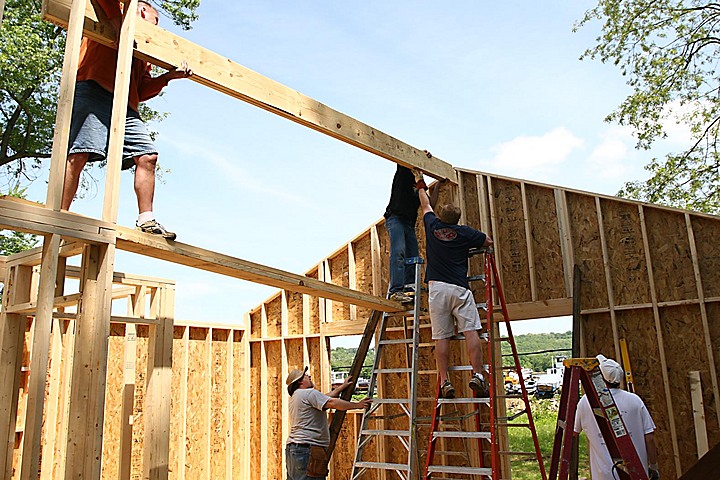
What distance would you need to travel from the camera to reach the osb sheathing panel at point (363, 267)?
314 inches

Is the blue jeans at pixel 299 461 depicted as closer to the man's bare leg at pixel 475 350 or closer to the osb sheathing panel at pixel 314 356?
the man's bare leg at pixel 475 350

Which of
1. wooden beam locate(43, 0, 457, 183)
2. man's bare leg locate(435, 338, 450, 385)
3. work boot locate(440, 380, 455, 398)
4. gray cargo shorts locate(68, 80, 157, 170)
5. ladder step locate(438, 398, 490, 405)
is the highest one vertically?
wooden beam locate(43, 0, 457, 183)

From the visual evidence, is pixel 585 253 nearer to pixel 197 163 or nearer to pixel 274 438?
pixel 274 438

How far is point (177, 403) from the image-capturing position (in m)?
8.38

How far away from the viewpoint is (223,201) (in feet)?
43.6

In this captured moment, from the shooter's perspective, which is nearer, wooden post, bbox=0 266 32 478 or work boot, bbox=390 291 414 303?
wooden post, bbox=0 266 32 478

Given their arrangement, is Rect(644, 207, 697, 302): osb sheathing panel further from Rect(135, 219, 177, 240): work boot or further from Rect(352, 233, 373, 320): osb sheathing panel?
Rect(135, 219, 177, 240): work boot

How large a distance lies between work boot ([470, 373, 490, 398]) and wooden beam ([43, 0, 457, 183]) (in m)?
2.01

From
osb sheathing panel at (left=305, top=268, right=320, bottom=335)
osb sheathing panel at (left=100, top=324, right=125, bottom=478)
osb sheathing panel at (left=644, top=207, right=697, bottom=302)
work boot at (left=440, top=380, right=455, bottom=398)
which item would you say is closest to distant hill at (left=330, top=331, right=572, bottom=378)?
osb sheathing panel at (left=305, top=268, right=320, bottom=335)

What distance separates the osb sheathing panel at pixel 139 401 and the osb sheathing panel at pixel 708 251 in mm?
6898

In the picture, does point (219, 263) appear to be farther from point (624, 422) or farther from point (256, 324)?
point (256, 324)

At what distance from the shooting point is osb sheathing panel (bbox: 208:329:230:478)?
869 centimetres

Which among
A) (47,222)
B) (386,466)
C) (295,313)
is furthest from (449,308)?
(295,313)

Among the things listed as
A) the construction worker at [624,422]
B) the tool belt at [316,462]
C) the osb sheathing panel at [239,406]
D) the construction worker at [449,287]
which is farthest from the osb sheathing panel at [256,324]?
the construction worker at [624,422]
